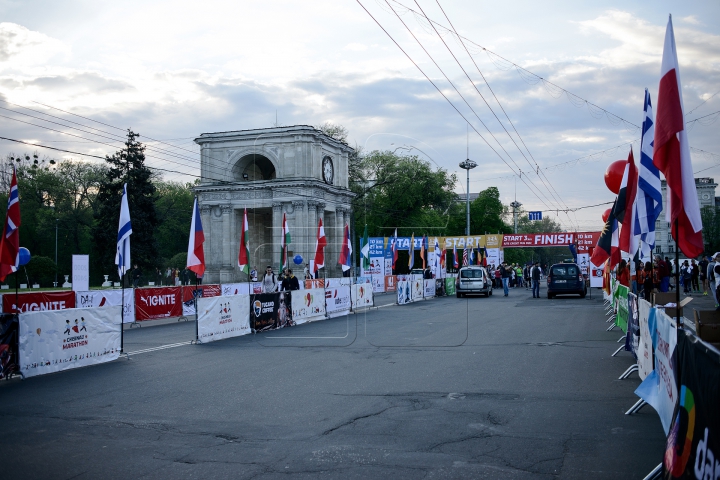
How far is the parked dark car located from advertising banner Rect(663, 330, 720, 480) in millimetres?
30779

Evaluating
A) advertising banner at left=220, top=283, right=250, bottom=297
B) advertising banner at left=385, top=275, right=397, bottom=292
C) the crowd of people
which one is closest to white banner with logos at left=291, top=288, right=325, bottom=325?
advertising banner at left=220, top=283, right=250, bottom=297

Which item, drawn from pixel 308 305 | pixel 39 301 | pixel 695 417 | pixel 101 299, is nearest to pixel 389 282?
pixel 308 305

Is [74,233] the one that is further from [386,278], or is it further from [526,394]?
[526,394]

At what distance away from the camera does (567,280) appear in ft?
114

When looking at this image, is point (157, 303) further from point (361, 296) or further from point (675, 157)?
point (675, 157)

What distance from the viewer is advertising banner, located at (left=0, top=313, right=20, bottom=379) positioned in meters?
11.1

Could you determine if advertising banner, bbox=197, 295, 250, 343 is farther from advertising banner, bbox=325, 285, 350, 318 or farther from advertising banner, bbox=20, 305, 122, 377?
advertising banner, bbox=325, 285, 350, 318

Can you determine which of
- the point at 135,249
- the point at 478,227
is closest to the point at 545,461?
the point at 135,249

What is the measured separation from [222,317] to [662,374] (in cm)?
1307

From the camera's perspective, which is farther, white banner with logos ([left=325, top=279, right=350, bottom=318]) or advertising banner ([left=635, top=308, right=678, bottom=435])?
white banner with logos ([left=325, top=279, right=350, bottom=318])

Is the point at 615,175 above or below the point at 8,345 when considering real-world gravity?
above

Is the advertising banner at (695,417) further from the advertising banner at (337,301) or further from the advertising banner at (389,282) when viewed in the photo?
the advertising banner at (389,282)

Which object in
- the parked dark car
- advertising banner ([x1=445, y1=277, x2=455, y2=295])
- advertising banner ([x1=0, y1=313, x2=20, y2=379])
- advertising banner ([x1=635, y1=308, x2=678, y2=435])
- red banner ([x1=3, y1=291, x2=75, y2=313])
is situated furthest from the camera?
advertising banner ([x1=445, y1=277, x2=455, y2=295])

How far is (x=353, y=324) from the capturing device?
21.7m
